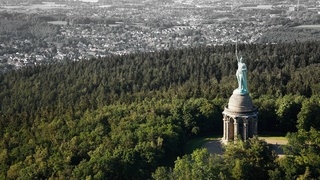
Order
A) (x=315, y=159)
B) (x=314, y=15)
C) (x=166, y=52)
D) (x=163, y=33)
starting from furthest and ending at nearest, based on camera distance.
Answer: (x=314, y=15) < (x=163, y=33) < (x=166, y=52) < (x=315, y=159)

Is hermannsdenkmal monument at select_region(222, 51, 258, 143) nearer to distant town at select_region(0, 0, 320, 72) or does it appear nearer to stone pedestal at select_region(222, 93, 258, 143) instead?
stone pedestal at select_region(222, 93, 258, 143)

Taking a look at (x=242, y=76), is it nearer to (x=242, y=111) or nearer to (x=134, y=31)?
(x=242, y=111)

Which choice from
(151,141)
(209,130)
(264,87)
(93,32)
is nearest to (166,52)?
(264,87)

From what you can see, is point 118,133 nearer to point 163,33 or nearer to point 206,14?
point 163,33

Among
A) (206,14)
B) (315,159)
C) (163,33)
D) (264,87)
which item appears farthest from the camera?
(206,14)

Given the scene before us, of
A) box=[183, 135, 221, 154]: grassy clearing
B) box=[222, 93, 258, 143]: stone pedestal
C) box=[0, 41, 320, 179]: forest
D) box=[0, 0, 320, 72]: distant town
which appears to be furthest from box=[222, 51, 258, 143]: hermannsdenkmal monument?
box=[0, 0, 320, 72]: distant town

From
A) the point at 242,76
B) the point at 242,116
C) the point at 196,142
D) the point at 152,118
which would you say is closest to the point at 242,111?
the point at 242,116
